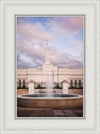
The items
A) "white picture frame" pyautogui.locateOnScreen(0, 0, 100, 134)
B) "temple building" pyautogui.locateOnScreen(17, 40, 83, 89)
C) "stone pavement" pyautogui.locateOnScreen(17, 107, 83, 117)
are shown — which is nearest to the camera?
"white picture frame" pyautogui.locateOnScreen(0, 0, 100, 134)

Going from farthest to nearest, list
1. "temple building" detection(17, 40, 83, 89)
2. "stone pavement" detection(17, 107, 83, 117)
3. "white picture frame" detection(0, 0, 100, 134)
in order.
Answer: "temple building" detection(17, 40, 83, 89) → "stone pavement" detection(17, 107, 83, 117) → "white picture frame" detection(0, 0, 100, 134)

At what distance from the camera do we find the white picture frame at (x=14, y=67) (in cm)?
421

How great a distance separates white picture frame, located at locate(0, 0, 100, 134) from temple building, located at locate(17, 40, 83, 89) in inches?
619

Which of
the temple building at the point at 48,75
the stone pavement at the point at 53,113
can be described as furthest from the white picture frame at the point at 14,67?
the temple building at the point at 48,75

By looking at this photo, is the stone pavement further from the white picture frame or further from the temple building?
the temple building

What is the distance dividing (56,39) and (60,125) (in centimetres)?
1045

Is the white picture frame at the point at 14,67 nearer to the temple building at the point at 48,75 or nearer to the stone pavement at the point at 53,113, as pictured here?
the stone pavement at the point at 53,113

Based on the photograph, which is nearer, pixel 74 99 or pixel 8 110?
pixel 8 110

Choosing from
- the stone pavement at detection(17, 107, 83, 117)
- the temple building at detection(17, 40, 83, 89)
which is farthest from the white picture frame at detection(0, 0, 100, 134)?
the temple building at detection(17, 40, 83, 89)

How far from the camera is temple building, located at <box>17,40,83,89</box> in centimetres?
2092

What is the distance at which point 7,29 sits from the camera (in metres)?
4.37

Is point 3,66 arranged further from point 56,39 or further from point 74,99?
point 56,39

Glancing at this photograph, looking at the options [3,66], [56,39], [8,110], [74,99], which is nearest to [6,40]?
[3,66]

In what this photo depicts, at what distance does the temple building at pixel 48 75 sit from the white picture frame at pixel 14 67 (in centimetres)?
1573
